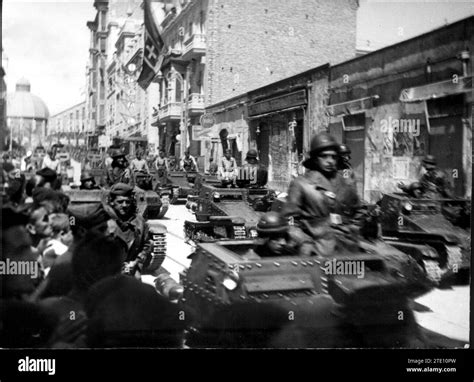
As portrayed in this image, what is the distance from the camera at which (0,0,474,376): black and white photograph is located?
10.6 feet

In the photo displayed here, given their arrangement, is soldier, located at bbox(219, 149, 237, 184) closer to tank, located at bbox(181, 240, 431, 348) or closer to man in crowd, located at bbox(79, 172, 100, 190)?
man in crowd, located at bbox(79, 172, 100, 190)

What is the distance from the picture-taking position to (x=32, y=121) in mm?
3443

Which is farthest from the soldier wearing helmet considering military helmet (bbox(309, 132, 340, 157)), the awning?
the awning

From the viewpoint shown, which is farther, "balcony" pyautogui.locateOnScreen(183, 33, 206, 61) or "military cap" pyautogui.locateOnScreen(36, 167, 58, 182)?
"balcony" pyautogui.locateOnScreen(183, 33, 206, 61)

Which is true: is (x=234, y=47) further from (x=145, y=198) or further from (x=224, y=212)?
(x=224, y=212)

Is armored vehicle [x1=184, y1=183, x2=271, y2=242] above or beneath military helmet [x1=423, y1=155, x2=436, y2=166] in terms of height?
beneath

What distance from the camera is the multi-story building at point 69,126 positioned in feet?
12.2

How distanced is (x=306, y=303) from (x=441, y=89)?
1.55 m

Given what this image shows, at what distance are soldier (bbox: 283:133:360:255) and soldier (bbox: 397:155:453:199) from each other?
0.44 m

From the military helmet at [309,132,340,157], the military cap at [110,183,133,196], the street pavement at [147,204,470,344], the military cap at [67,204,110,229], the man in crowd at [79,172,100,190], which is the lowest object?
the street pavement at [147,204,470,344]

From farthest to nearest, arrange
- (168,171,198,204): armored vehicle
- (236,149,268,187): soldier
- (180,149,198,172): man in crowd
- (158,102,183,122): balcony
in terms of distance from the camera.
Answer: (168,171,198,204): armored vehicle → (180,149,198,172): man in crowd → (236,149,268,187): soldier → (158,102,183,122): balcony

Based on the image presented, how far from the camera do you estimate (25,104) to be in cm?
337

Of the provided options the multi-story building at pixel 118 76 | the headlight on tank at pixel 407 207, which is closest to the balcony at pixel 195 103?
the multi-story building at pixel 118 76
